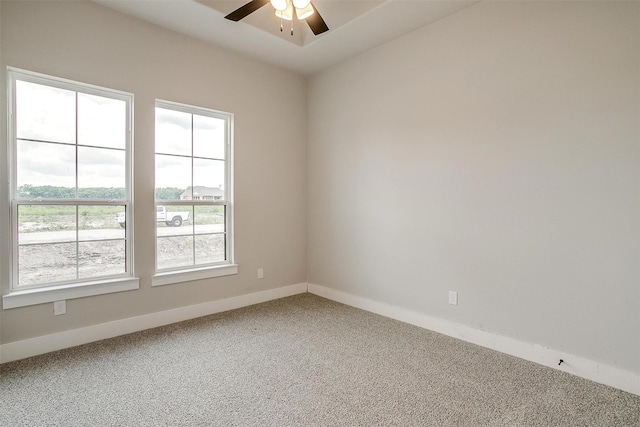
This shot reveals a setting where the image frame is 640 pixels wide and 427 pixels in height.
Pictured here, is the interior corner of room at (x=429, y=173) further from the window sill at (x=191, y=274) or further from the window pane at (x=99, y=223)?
the window pane at (x=99, y=223)

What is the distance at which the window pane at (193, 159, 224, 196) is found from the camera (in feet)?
11.6

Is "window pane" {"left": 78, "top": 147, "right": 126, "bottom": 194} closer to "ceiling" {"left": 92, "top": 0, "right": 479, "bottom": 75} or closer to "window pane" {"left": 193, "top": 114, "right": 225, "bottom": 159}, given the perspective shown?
"window pane" {"left": 193, "top": 114, "right": 225, "bottom": 159}

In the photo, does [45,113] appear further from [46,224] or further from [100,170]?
[46,224]

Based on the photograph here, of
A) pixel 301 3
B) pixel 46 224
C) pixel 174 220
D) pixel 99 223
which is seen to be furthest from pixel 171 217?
pixel 301 3

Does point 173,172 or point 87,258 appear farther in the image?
point 173,172

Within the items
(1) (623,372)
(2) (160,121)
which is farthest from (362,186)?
(1) (623,372)

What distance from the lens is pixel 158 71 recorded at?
3.14 meters

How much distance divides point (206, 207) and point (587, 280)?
343cm

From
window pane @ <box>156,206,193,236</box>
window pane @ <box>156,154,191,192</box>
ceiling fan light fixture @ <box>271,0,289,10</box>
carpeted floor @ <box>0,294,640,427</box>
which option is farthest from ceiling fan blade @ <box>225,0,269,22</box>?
carpeted floor @ <box>0,294,640,427</box>

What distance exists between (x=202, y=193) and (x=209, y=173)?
24 centimetres

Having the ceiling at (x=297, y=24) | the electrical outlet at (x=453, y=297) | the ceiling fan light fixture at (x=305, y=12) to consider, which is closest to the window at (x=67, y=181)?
the ceiling at (x=297, y=24)

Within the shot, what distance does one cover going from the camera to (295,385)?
2.17 meters

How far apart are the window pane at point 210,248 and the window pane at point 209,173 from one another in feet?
1.58

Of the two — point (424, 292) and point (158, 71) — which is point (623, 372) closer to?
point (424, 292)
